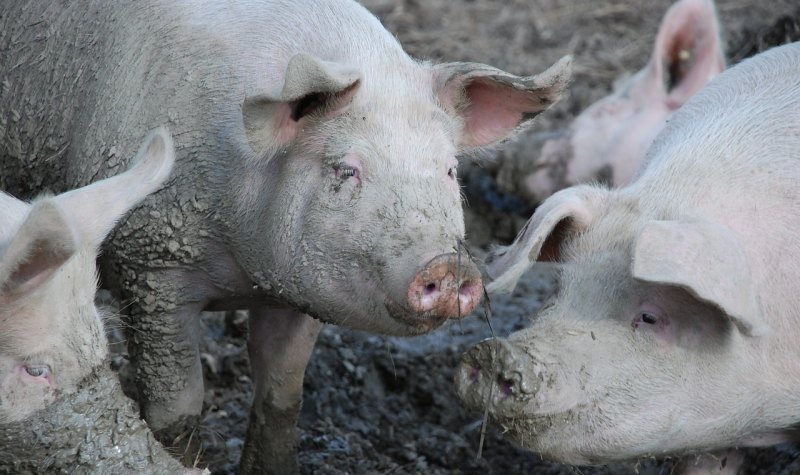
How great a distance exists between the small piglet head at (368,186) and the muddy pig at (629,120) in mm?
2252

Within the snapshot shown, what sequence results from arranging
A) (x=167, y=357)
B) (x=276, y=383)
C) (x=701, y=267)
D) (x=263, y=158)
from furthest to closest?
(x=276, y=383) → (x=167, y=357) → (x=263, y=158) → (x=701, y=267)

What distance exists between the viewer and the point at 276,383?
498 cm

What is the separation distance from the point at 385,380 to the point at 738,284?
2.29 m

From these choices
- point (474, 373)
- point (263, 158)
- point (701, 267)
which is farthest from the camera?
point (263, 158)

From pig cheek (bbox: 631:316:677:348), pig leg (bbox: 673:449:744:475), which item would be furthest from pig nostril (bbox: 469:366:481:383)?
pig leg (bbox: 673:449:744:475)

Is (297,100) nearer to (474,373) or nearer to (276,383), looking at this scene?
(474,373)

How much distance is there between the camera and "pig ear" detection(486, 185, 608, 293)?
3.97 meters

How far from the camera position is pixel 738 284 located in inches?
145

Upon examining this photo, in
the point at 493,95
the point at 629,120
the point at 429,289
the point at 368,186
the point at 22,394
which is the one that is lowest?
the point at 629,120

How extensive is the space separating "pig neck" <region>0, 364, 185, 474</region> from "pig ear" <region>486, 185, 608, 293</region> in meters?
1.06

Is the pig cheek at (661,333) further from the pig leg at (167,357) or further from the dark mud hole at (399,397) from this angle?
the pig leg at (167,357)

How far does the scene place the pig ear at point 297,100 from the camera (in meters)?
3.94

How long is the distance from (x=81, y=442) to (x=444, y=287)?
1057mm

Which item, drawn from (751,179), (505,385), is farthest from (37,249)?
(751,179)
